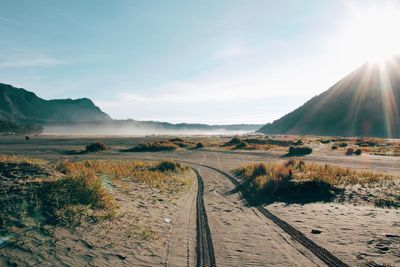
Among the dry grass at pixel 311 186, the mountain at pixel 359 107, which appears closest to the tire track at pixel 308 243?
the dry grass at pixel 311 186

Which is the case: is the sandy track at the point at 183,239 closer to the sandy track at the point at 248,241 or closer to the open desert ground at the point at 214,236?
the open desert ground at the point at 214,236

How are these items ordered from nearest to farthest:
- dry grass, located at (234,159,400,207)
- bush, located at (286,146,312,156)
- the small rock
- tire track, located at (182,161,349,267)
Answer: tire track, located at (182,161,349,267)
the small rock
dry grass, located at (234,159,400,207)
bush, located at (286,146,312,156)

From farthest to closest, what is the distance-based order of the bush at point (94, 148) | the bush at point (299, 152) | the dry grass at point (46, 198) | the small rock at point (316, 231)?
1. the bush at point (94, 148)
2. the bush at point (299, 152)
3. the small rock at point (316, 231)
4. the dry grass at point (46, 198)

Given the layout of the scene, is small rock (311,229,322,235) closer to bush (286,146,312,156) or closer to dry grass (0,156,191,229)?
dry grass (0,156,191,229)

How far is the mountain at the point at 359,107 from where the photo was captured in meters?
Answer: 122

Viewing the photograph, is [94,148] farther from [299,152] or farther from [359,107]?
[359,107]

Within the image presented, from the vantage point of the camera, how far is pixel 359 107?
136625 millimetres

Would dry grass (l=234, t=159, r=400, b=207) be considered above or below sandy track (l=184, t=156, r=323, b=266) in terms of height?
above

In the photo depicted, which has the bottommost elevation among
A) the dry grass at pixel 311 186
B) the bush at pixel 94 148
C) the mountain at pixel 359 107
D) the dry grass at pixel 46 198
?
the bush at pixel 94 148

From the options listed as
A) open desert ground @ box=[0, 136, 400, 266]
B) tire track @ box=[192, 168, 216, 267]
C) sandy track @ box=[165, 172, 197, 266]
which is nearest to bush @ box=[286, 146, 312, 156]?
open desert ground @ box=[0, 136, 400, 266]

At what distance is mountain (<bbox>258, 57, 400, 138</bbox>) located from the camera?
401 feet

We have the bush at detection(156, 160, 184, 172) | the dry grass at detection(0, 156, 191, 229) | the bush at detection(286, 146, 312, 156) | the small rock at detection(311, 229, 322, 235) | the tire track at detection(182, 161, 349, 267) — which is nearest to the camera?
the tire track at detection(182, 161, 349, 267)

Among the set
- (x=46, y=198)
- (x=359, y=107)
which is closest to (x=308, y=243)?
(x=46, y=198)

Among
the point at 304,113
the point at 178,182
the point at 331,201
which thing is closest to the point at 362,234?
the point at 331,201
